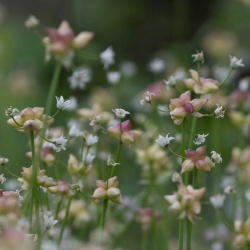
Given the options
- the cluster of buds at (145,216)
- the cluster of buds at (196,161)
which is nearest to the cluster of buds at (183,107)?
the cluster of buds at (196,161)

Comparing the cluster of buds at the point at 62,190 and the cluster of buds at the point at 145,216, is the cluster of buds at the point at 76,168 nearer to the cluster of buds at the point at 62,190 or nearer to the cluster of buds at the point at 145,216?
the cluster of buds at the point at 62,190

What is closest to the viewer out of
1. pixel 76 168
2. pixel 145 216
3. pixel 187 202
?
pixel 187 202

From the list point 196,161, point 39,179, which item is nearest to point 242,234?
point 196,161

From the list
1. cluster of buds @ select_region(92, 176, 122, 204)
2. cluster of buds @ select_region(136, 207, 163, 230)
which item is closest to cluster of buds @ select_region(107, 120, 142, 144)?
cluster of buds @ select_region(92, 176, 122, 204)

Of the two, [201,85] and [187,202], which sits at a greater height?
[201,85]

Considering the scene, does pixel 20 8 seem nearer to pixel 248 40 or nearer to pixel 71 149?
pixel 248 40

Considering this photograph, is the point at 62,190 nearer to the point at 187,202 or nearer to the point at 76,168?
the point at 76,168
